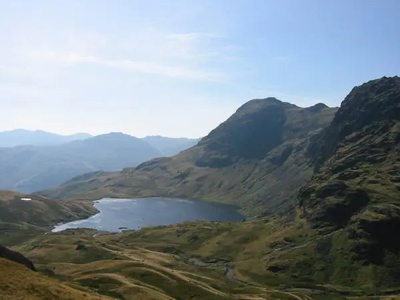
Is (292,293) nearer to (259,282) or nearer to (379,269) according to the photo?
(259,282)

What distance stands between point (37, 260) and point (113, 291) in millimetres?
91464

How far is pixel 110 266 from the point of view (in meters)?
158

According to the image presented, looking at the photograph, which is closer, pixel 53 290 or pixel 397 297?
pixel 53 290

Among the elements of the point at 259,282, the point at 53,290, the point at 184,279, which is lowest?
the point at 259,282

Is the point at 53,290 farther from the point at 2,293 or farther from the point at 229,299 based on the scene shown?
the point at 229,299

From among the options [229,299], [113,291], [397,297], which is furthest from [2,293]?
[397,297]

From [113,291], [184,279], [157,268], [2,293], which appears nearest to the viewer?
[2,293]

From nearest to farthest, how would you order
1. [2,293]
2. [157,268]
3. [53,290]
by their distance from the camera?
[2,293]
[53,290]
[157,268]

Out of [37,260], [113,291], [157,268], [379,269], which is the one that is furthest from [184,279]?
[379,269]

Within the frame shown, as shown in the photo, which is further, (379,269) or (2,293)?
(379,269)

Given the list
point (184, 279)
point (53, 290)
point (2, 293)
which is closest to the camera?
point (2, 293)

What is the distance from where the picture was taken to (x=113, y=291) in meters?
119

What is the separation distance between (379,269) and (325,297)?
4136 cm

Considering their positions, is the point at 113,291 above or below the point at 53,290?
below
